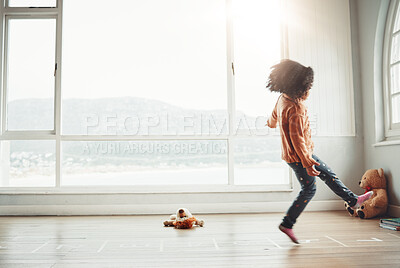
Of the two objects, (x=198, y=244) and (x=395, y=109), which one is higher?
(x=395, y=109)

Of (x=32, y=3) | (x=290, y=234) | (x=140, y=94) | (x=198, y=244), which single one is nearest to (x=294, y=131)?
(x=290, y=234)

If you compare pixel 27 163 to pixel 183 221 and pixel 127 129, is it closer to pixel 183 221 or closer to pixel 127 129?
pixel 127 129

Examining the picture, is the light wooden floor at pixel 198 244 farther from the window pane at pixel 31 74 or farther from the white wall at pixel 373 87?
the window pane at pixel 31 74

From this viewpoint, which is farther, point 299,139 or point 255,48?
point 255,48

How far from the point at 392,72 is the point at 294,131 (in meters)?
1.69

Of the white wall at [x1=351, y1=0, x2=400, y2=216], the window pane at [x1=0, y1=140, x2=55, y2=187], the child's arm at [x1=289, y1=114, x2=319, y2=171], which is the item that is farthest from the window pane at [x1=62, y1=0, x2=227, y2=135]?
the child's arm at [x1=289, y1=114, x2=319, y2=171]

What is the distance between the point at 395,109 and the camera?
3.21 meters

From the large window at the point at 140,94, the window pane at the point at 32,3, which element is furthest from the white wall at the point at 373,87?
the window pane at the point at 32,3

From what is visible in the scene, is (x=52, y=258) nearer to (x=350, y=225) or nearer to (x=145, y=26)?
(x=350, y=225)

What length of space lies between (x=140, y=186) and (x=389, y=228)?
2.02 metres

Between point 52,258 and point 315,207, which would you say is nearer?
point 52,258

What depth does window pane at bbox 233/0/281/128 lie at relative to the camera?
360 centimetres

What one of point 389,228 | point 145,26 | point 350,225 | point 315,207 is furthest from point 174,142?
point 389,228

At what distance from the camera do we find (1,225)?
2.83 meters
